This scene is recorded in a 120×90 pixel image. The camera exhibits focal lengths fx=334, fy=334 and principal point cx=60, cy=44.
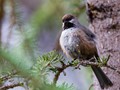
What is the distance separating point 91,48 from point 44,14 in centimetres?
70

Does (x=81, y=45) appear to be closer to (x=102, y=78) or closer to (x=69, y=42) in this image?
(x=69, y=42)

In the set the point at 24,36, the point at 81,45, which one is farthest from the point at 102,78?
the point at 24,36

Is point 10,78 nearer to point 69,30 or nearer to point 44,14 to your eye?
point 69,30

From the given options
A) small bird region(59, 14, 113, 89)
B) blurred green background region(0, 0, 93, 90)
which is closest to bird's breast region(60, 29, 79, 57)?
small bird region(59, 14, 113, 89)

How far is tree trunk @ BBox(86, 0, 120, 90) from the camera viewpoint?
1.40m

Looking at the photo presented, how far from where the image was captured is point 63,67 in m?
1.02

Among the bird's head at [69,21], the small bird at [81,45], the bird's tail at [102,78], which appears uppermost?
the bird's head at [69,21]

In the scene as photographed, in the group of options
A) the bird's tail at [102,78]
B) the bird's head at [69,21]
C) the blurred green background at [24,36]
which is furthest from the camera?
the bird's head at [69,21]

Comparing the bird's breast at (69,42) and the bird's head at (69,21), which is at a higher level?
the bird's head at (69,21)

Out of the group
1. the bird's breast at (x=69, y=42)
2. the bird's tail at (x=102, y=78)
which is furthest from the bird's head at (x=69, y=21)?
the bird's tail at (x=102, y=78)

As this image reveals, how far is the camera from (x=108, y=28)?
4.76 feet

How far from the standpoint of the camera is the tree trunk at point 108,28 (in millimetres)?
1404

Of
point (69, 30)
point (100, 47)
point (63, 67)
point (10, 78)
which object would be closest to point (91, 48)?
point (100, 47)

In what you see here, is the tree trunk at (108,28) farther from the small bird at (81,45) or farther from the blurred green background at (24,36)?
the blurred green background at (24,36)
